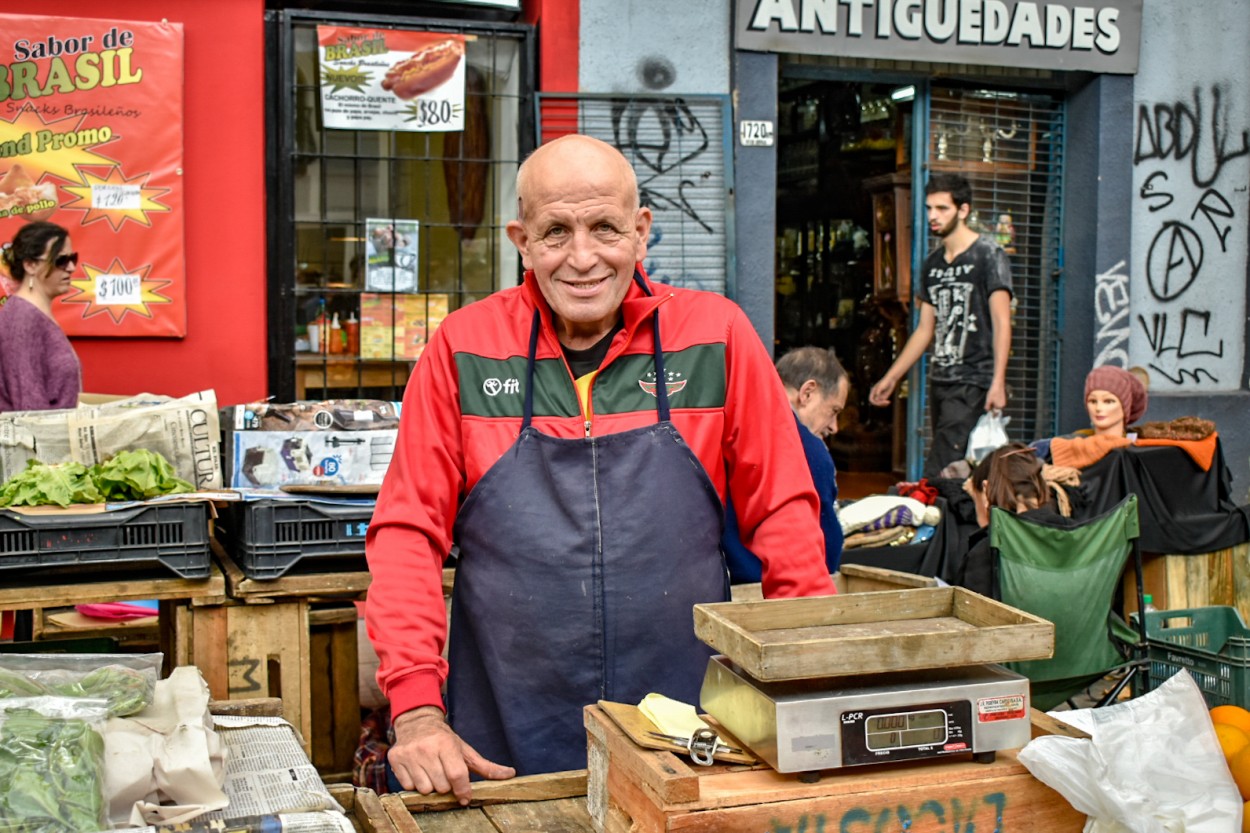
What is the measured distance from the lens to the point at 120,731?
202 cm

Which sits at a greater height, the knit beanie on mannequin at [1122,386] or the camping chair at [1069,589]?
the knit beanie on mannequin at [1122,386]

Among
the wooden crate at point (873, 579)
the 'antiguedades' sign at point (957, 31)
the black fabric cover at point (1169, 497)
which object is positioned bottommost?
the wooden crate at point (873, 579)

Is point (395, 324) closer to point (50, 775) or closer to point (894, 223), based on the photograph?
point (894, 223)

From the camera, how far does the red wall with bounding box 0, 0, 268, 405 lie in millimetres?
6863

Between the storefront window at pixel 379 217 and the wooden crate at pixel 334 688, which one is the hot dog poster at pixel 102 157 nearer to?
the storefront window at pixel 379 217

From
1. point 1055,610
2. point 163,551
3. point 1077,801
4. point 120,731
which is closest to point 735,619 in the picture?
point 1077,801

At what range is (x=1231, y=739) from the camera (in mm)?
2449

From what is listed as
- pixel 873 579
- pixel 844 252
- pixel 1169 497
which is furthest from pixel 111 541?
pixel 844 252

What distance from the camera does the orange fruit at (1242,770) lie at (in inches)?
89.7

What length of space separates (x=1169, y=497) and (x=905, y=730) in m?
5.01

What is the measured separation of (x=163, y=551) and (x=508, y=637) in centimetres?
175

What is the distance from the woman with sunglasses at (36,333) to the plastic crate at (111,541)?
198 centimetres

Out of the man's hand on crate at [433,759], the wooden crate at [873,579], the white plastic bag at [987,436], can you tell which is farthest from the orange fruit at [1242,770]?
the white plastic bag at [987,436]

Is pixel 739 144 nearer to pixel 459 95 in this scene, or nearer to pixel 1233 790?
pixel 459 95
